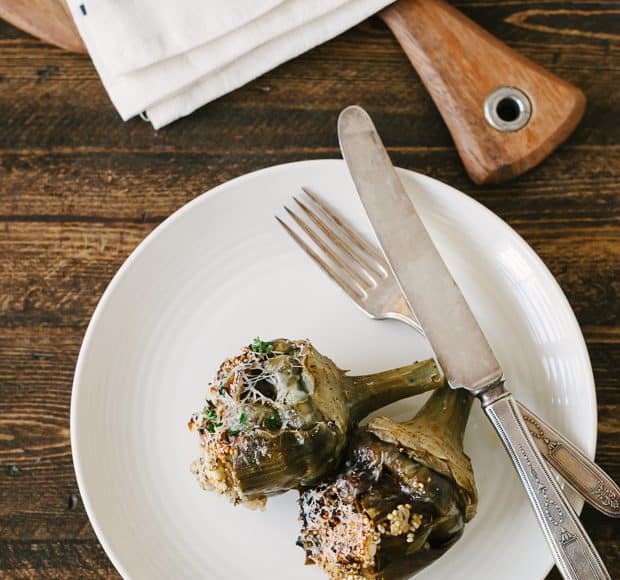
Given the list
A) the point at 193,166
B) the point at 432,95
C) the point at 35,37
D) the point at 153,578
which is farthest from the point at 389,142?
the point at 153,578

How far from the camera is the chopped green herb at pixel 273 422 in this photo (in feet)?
3.54

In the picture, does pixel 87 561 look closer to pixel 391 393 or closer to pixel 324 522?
pixel 324 522

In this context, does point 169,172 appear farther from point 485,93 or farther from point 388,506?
point 388,506

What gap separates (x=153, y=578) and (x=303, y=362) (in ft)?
1.57

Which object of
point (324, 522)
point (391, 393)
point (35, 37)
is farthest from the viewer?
point (35, 37)

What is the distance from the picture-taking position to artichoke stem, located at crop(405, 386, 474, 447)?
1197mm

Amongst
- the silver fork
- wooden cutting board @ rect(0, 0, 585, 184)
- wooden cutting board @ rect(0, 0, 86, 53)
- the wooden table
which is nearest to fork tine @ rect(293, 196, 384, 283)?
the silver fork

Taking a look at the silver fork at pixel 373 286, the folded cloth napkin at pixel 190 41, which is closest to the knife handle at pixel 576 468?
the silver fork at pixel 373 286

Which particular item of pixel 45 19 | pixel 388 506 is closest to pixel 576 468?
pixel 388 506

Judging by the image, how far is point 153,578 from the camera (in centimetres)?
129

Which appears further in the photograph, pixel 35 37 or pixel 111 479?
pixel 35 37

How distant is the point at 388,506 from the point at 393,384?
8.9 inches

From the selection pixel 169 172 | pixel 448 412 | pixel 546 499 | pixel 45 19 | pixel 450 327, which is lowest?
pixel 546 499

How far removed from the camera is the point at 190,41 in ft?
4.53
